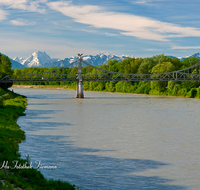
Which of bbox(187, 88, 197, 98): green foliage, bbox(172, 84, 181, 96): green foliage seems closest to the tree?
bbox(172, 84, 181, 96): green foliage

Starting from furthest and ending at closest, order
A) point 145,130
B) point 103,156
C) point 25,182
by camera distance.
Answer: point 145,130
point 103,156
point 25,182

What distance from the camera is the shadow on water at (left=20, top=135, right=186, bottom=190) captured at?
13.7 metres

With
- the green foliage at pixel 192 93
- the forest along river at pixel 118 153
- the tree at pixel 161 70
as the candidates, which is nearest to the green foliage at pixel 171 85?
the tree at pixel 161 70

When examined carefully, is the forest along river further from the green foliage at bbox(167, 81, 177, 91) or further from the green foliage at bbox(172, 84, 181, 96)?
the green foliage at bbox(167, 81, 177, 91)

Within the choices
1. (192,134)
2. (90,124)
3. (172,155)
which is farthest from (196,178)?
(90,124)

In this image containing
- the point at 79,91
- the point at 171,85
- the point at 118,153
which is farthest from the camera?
the point at 171,85

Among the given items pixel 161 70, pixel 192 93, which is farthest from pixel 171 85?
pixel 161 70

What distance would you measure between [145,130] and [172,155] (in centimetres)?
981

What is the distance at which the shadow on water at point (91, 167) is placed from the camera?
13664 mm

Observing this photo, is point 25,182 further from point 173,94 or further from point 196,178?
point 173,94

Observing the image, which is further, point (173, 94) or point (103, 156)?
point (173, 94)

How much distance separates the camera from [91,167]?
16.2 meters

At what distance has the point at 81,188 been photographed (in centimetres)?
1283

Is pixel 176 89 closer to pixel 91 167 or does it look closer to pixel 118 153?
pixel 118 153
